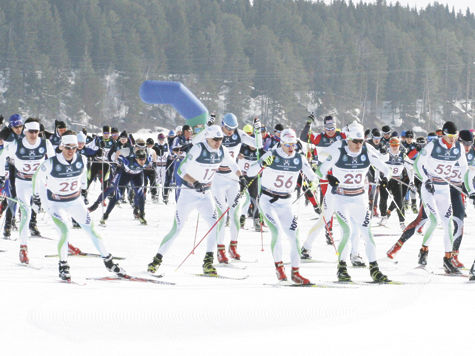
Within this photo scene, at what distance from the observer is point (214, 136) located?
9.43m

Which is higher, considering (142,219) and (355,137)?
(355,137)

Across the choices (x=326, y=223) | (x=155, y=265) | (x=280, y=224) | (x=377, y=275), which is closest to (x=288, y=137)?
(x=280, y=224)

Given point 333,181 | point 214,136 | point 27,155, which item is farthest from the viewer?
point 27,155

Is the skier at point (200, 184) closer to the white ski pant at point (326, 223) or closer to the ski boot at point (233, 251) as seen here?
the ski boot at point (233, 251)

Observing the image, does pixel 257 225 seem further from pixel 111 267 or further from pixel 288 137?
pixel 111 267

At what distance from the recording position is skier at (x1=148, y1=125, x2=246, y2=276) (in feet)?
30.8

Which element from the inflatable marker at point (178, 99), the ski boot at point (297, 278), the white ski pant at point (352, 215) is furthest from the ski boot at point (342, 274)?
the inflatable marker at point (178, 99)

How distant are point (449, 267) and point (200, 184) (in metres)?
3.54

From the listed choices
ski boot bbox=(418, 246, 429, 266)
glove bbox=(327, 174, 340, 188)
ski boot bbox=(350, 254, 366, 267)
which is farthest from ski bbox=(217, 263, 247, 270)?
ski boot bbox=(418, 246, 429, 266)

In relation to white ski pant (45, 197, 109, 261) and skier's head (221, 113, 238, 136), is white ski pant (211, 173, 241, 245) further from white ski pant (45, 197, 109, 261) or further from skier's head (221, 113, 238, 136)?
white ski pant (45, 197, 109, 261)

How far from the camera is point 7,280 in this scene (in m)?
8.70

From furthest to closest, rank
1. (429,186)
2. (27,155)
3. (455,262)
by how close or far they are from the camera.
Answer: (27,155)
(429,186)
(455,262)

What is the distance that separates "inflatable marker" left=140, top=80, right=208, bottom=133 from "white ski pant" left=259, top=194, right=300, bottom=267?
22.8 m

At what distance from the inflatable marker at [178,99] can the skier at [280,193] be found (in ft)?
74.4
